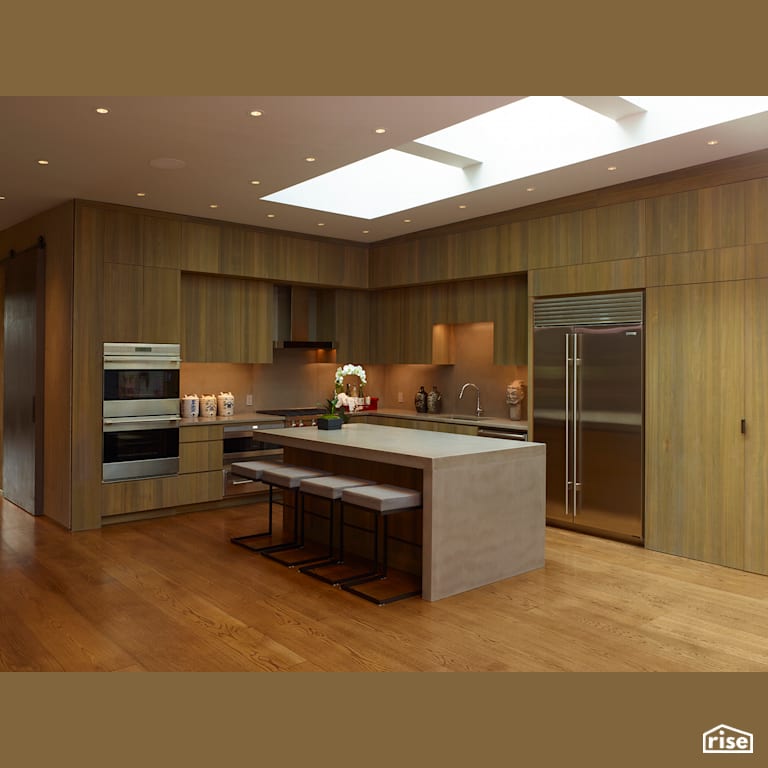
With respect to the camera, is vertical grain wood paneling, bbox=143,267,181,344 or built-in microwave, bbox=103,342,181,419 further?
vertical grain wood paneling, bbox=143,267,181,344

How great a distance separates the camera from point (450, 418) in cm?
688

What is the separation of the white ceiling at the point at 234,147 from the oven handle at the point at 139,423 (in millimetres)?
1818

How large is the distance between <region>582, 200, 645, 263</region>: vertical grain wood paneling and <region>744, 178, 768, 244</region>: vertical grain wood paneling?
748 millimetres

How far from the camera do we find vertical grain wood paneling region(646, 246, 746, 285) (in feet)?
15.1

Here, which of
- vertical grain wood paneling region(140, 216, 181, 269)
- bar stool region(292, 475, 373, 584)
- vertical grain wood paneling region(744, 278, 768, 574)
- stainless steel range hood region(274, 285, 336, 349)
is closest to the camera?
bar stool region(292, 475, 373, 584)

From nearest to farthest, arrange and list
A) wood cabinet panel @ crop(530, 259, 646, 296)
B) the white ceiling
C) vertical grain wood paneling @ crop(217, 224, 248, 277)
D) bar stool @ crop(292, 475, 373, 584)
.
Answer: the white ceiling
bar stool @ crop(292, 475, 373, 584)
wood cabinet panel @ crop(530, 259, 646, 296)
vertical grain wood paneling @ crop(217, 224, 248, 277)

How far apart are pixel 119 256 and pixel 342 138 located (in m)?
2.68

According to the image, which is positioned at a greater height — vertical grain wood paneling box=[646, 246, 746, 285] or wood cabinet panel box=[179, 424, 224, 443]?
vertical grain wood paneling box=[646, 246, 746, 285]

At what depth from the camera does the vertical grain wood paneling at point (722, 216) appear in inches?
180

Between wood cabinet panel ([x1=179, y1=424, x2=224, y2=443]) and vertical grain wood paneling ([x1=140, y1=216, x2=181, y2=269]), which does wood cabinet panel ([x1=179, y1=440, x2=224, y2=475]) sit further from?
vertical grain wood paneling ([x1=140, y1=216, x2=181, y2=269])

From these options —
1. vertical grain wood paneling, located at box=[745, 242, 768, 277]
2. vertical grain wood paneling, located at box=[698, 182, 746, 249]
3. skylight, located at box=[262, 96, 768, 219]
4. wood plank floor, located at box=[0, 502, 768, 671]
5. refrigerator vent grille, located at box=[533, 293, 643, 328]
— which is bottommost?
wood plank floor, located at box=[0, 502, 768, 671]

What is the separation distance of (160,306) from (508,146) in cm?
326

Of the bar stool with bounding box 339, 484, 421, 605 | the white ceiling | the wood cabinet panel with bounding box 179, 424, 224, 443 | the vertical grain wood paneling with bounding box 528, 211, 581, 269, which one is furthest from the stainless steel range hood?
the bar stool with bounding box 339, 484, 421, 605

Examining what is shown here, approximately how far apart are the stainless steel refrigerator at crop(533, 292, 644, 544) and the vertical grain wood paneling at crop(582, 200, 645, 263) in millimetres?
326
